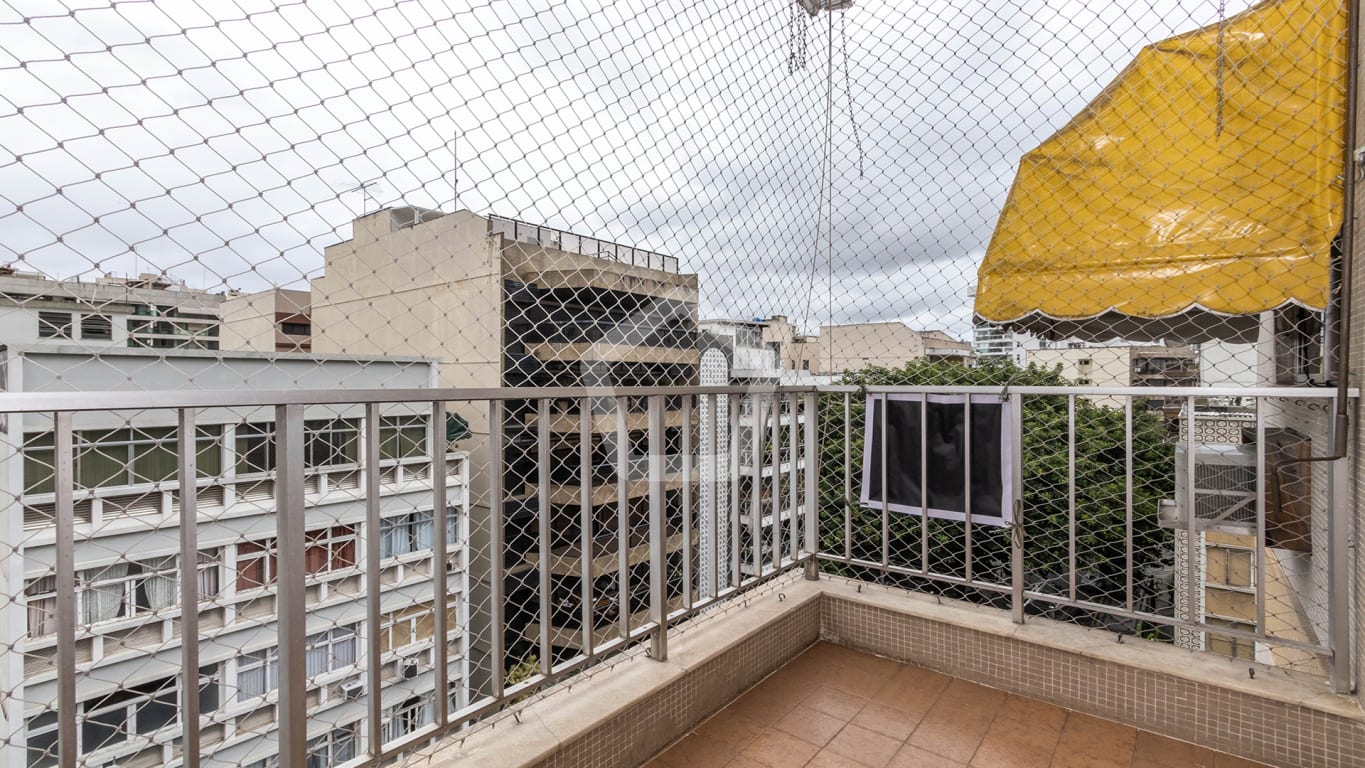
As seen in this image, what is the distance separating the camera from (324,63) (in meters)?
1.30

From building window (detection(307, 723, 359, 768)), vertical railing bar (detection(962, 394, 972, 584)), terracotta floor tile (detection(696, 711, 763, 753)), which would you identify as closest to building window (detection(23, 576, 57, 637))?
building window (detection(307, 723, 359, 768))

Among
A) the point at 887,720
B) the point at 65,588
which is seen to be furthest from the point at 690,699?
the point at 65,588

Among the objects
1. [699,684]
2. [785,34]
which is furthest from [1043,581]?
[785,34]

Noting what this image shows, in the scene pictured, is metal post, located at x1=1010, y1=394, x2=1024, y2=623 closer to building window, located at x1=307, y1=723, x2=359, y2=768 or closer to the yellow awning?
the yellow awning

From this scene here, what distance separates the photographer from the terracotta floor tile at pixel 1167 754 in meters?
1.86

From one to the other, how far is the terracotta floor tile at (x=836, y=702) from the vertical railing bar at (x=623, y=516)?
2.56ft

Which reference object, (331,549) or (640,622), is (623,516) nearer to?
(640,622)

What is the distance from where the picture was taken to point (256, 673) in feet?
5.18

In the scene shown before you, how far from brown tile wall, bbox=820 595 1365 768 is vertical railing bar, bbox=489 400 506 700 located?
61.7 inches

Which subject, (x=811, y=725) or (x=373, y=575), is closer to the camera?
(x=373, y=575)

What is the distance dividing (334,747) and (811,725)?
54.6 inches

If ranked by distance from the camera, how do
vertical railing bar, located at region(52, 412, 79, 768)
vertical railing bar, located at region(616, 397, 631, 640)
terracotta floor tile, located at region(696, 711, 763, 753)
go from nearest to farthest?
vertical railing bar, located at region(52, 412, 79, 768) < vertical railing bar, located at region(616, 397, 631, 640) < terracotta floor tile, located at region(696, 711, 763, 753)

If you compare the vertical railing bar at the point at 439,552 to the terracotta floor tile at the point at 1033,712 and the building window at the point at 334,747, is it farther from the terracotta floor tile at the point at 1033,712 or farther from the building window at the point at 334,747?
the terracotta floor tile at the point at 1033,712

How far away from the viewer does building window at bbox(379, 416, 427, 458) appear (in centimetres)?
163
